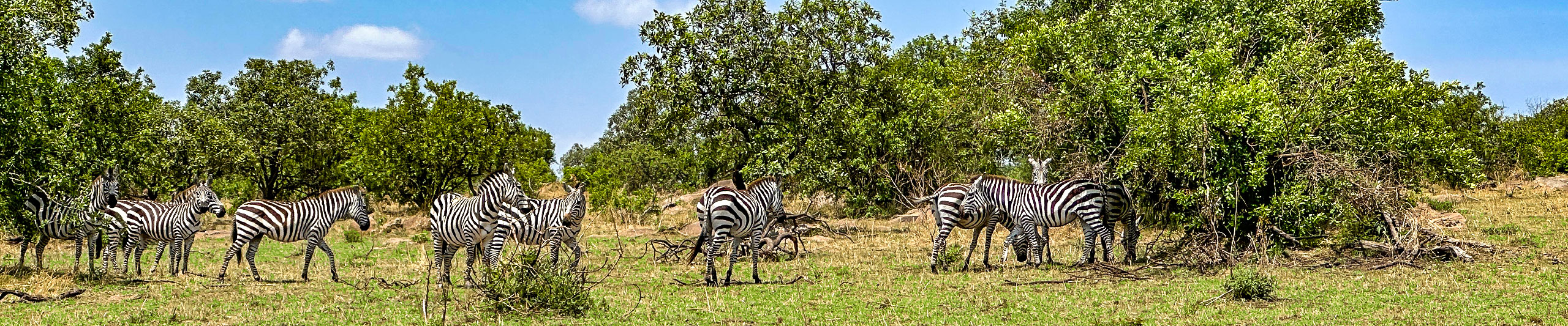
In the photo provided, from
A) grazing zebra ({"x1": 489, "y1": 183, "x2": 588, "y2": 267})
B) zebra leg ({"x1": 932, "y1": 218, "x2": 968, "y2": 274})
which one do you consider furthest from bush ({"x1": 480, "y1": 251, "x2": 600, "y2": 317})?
zebra leg ({"x1": 932, "y1": 218, "x2": 968, "y2": 274})

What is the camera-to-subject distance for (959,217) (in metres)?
16.5

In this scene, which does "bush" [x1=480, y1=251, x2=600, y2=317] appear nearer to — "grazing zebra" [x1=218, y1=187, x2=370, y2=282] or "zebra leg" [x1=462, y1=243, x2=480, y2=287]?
"zebra leg" [x1=462, y1=243, x2=480, y2=287]

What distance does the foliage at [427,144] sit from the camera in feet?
105

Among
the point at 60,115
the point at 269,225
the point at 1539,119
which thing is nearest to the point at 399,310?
the point at 269,225

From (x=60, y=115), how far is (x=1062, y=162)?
16.0 meters

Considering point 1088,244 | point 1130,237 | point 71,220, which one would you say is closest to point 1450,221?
point 1130,237

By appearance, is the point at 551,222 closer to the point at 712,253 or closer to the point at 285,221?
the point at 712,253

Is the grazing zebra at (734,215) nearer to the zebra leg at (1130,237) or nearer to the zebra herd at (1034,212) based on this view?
the zebra herd at (1034,212)

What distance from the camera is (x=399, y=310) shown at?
1216 cm

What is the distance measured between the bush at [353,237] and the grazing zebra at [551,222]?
11.9 meters

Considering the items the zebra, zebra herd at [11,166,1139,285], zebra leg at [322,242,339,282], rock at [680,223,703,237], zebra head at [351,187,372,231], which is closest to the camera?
zebra herd at [11,166,1139,285]

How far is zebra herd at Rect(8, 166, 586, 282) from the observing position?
14.6 meters

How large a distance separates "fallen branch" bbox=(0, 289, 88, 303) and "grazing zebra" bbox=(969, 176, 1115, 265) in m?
12.3

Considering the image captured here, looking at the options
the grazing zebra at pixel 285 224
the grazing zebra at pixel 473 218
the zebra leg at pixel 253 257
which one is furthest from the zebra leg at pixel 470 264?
the zebra leg at pixel 253 257
